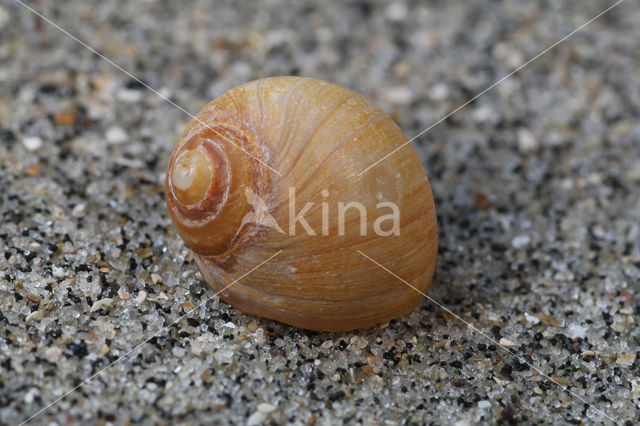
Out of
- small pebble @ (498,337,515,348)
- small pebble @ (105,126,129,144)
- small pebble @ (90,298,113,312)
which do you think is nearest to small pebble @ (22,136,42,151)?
small pebble @ (105,126,129,144)

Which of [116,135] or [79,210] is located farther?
[116,135]

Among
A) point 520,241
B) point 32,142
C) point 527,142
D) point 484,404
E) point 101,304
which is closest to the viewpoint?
point 484,404

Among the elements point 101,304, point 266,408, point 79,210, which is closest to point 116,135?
point 79,210

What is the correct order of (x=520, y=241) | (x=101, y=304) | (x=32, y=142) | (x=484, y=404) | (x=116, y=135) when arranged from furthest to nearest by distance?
(x=116, y=135), (x=32, y=142), (x=520, y=241), (x=101, y=304), (x=484, y=404)

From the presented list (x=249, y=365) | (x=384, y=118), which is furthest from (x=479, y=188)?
(x=249, y=365)

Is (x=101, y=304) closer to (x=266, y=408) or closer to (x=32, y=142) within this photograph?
(x=266, y=408)

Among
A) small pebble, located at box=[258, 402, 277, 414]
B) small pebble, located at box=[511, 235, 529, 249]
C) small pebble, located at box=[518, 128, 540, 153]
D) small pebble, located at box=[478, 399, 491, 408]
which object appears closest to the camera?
small pebble, located at box=[258, 402, 277, 414]

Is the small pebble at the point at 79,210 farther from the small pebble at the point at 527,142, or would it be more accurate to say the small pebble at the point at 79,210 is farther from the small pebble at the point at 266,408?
the small pebble at the point at 527,142

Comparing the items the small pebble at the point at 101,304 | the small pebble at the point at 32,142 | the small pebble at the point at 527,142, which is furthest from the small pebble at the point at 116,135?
the small pebble at the point at 527,142

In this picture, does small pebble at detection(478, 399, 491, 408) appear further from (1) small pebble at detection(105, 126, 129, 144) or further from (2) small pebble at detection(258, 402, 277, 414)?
(1) small pebble at detection(105, 126, 129, 144)

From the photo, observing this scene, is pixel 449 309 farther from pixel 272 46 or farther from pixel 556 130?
pixel 272 46
